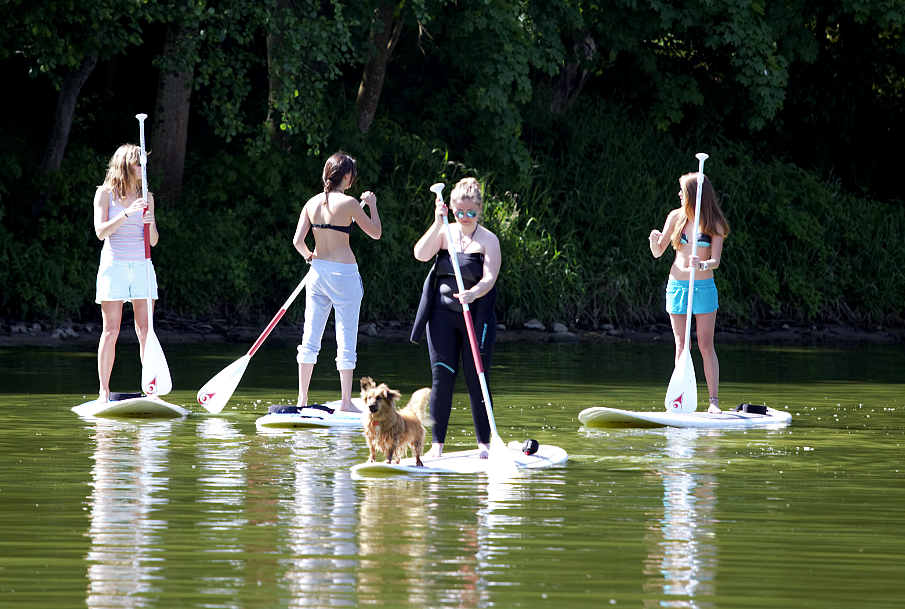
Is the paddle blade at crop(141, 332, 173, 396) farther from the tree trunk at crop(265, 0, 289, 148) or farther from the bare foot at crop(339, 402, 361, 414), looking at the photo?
the tree trunk at crop(265, 0, 289, 148)

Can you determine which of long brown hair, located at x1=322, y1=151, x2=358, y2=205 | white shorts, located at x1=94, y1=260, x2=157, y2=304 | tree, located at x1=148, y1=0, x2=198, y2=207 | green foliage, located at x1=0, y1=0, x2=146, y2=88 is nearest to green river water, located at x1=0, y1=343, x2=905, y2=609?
white shorts, located at x1=94, y1=260, x2=157, y2=304

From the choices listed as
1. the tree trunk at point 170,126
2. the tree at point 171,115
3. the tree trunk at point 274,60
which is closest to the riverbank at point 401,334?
the tree trunk at point 170,126

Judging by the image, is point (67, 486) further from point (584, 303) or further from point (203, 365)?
point (584, 303)

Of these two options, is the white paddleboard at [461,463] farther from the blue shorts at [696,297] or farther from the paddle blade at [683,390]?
the blue shorts at [696,297]

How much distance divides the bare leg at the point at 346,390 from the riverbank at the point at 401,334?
7.89 m

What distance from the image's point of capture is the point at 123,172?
33.4 feet

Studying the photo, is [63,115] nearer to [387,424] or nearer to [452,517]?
[387,424]

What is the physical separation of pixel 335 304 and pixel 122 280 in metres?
1.65

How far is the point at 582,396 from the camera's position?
12.3m

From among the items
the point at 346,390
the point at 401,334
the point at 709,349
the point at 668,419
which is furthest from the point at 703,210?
the point at 401,334

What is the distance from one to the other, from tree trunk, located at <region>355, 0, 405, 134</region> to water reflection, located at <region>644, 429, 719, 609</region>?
13.7 metres

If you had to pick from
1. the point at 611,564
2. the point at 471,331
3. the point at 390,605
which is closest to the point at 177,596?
the point at 390,605

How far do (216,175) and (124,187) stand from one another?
35.9 ft

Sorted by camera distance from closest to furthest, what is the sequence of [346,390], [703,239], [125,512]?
[125,512]
[346,390]
[703,239]
